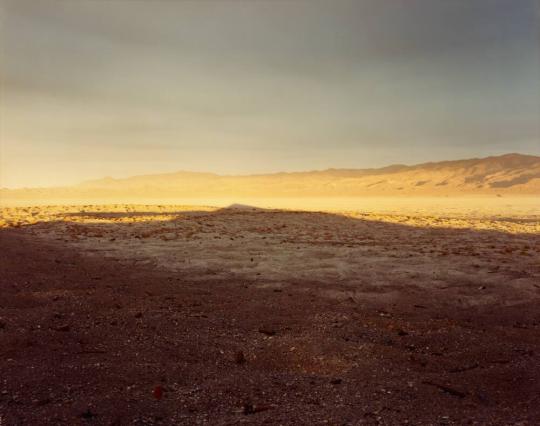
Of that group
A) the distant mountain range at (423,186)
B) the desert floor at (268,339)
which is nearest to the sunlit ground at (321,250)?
the desert floor at (268,339)

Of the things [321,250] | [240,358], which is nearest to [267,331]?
[240,358]

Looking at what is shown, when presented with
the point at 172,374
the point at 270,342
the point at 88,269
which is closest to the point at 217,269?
the point at 88,269

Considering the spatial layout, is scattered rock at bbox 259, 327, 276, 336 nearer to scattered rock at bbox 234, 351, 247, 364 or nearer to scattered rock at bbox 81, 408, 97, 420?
scattered rock at bbox 234, 351, 247, 364

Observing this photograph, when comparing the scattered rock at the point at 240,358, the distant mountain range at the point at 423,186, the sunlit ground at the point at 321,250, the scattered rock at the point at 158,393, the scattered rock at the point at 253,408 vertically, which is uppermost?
the distant mountain range at the point at 423,186

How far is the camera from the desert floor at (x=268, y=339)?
410 cm

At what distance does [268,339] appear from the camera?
604cm

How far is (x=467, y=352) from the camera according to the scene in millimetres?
5629

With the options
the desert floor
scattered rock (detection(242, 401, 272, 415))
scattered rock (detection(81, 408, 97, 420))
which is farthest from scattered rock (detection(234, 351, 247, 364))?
scattered rock (detection(81, 408, 97, 420))

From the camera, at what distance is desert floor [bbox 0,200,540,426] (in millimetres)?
4098

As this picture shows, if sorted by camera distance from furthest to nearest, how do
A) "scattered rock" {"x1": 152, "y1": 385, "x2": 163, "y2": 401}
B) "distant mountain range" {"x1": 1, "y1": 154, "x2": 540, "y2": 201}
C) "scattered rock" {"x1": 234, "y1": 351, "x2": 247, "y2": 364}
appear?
"distant mountain range" {"x1": 1, "y1": 154, "x2": 540, "y2": 201}, "scattered rock" {"x1": 234, "y1": 351, "x2": 247, "y2": 364}, "scattered rock" {"x1": 152, "y1": 385, "x2": 163, "y2": 401}

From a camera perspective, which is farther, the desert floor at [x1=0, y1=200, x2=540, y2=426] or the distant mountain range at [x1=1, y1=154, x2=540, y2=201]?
the distant mountain range at [x1=1, y1=154, x2=540, y2=201]

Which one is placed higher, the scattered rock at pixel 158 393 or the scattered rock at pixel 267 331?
the scattered rock at pixel 158 393

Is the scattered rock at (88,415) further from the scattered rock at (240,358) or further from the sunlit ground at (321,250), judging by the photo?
the sunlit ground at (321,250)

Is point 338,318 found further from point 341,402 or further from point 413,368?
point 341,402
